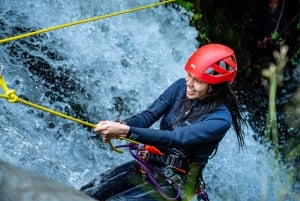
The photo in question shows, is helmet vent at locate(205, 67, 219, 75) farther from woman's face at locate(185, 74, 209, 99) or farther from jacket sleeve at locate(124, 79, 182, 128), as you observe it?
jacket sleeve at locate(124, 79, 182, 128)

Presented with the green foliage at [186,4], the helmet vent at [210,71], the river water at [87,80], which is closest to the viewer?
the helmet vent at [210,71]

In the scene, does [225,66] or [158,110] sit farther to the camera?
[158,110]

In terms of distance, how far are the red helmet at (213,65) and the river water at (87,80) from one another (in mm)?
1656

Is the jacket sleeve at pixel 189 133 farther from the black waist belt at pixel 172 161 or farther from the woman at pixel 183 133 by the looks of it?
the black waist belt at pixel 172 161

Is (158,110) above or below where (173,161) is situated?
above

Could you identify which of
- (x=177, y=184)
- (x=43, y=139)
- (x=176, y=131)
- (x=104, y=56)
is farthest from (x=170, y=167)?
(x=104, y=56)

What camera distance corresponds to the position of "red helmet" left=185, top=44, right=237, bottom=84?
2977 millimetres

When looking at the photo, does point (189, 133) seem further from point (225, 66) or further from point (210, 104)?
point (225, 66)

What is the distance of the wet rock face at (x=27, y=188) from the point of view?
4.72 feet

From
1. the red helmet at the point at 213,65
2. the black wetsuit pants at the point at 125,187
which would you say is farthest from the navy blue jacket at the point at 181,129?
the black wetsuit pants at the point at 125,187

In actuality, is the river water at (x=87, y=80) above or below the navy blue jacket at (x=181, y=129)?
below

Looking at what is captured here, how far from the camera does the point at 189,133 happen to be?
2902 millimetres

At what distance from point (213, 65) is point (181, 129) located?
382mm

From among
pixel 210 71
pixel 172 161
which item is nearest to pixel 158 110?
pixel 172 161
